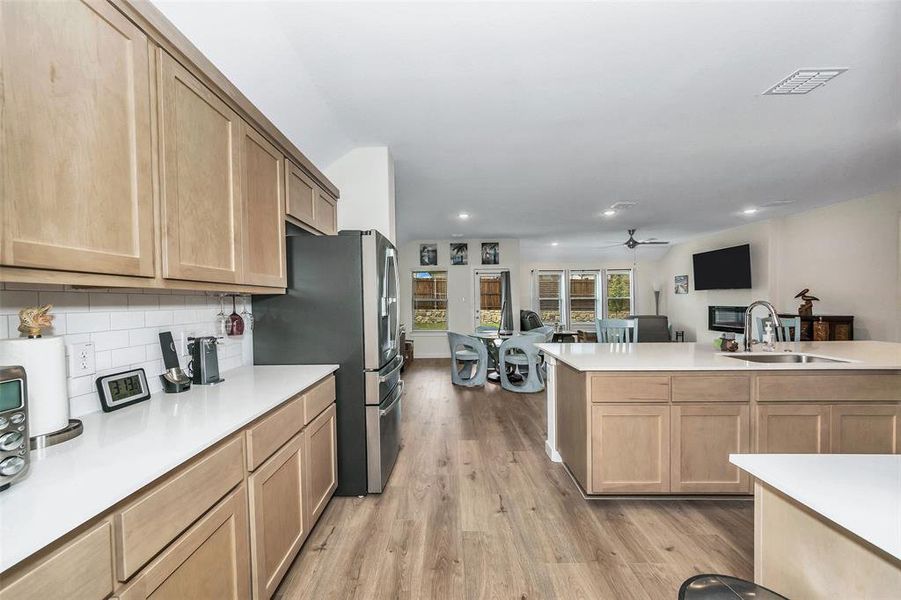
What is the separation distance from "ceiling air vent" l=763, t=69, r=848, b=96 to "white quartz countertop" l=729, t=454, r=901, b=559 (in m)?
2.26

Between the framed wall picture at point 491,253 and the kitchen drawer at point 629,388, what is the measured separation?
6023mm

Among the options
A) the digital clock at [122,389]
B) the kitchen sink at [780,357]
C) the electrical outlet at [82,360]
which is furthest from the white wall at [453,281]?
the electrical outlet at [82,360]

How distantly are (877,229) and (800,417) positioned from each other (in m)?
4.40

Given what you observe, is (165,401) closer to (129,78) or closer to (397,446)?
(129,78)

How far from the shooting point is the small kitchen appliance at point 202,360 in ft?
6.12

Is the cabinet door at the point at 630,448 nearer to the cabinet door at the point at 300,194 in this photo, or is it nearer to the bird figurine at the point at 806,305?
the cabinet door at the point at 300,194

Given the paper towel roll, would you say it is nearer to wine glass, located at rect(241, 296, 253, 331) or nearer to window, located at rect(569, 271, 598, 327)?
wine glass, located at rect(241, 296, 253, 331)

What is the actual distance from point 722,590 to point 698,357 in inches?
79.6

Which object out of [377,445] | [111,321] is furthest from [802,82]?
[111,321]

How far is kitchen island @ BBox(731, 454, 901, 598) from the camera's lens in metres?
0.78

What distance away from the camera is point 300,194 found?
2.43m

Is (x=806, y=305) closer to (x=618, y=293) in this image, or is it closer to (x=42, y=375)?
(x=618, y=293)

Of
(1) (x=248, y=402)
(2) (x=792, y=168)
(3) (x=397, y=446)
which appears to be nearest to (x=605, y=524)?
(3) (x=397, y=446)

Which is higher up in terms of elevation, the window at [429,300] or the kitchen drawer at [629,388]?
the window at [429,300]
